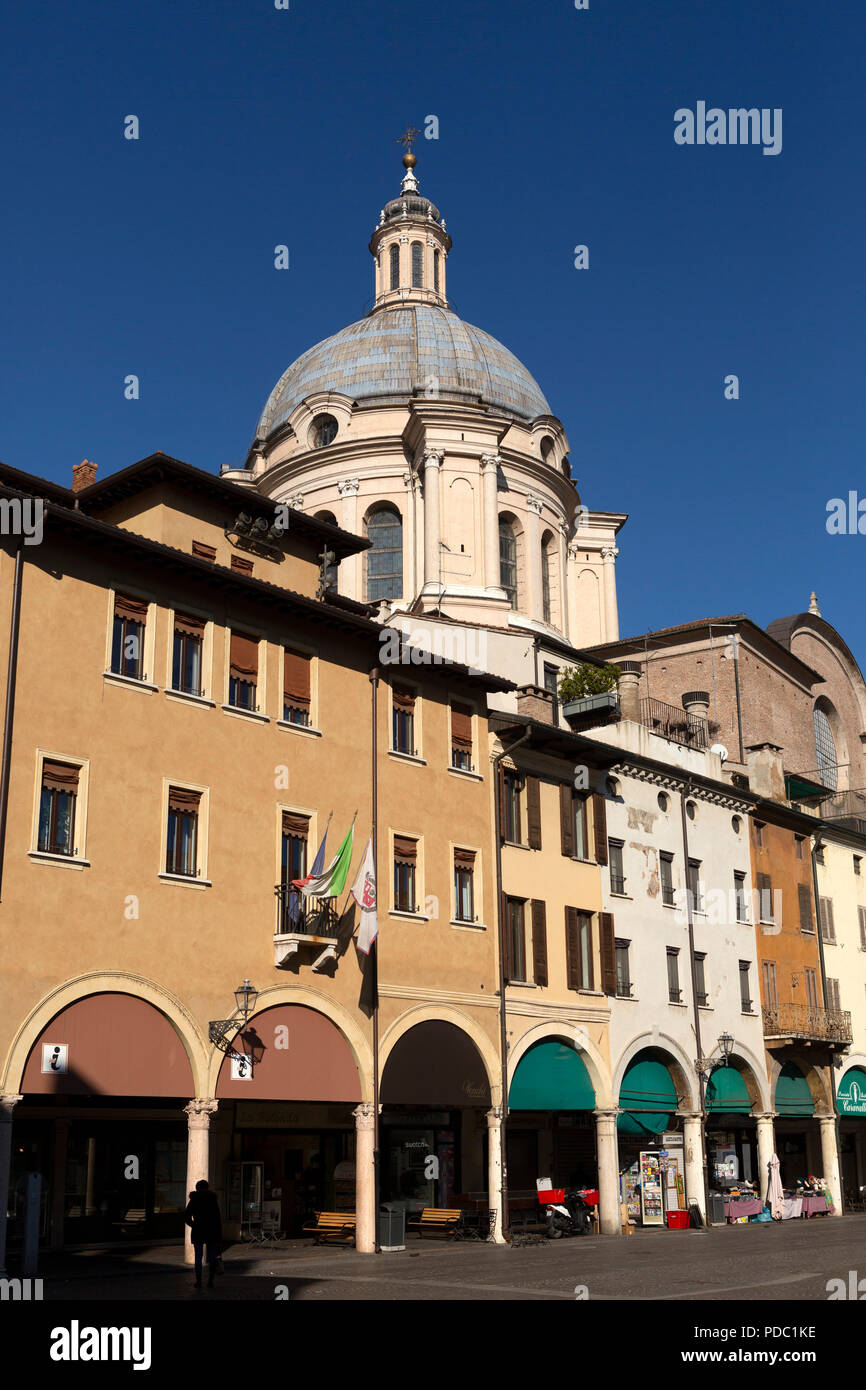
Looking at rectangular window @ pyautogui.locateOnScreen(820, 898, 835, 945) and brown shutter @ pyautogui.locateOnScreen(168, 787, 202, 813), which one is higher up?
rectangular window @ pyautogui.locateOnScreen(820, 898, 835, 945)

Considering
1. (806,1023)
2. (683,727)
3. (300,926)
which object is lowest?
(806,1023)

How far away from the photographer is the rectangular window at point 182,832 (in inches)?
1013

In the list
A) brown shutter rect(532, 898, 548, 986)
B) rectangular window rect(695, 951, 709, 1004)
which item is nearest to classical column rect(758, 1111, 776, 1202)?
rectangular window rect(695, 951, 709, 1004)

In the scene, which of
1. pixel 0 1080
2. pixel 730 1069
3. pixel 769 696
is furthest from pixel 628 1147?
pixel 769 696

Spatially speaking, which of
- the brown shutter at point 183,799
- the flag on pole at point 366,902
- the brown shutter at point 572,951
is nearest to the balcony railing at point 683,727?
the brown shutter at point 572,951

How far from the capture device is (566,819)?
36312 millimetres

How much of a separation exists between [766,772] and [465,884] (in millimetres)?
19818

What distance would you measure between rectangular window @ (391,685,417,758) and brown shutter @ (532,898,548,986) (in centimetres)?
541

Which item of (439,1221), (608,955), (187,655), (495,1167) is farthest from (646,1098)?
(187,655)

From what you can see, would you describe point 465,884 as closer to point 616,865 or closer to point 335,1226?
point 616,865

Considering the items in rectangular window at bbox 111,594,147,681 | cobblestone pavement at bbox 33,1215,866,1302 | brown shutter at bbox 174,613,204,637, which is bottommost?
cobblestone pavement at bbox 33,1215,866,1302

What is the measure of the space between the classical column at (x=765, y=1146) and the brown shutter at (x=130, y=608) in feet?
86.1

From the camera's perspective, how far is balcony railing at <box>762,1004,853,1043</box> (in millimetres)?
44281

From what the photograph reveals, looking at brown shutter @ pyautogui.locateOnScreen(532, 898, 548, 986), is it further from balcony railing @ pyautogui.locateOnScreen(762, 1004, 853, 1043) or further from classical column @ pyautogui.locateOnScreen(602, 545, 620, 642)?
classical column @ pyautogui.locateOnScreen(602, 545, 620, 642)
